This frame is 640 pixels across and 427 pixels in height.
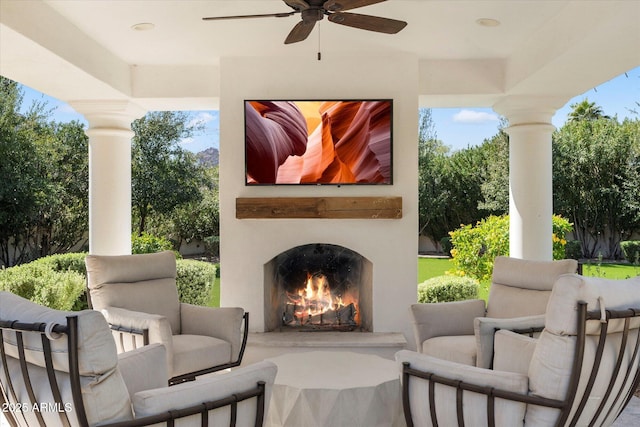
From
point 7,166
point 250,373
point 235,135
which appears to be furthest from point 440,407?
point 7,166

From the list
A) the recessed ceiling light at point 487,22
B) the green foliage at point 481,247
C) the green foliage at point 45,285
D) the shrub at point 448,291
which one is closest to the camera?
the recessed ceiling light at point 487,22

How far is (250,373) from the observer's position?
7.09 ft

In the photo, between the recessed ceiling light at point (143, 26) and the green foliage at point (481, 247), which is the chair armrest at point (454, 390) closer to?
the recessed ceiling light at point (143, 26)

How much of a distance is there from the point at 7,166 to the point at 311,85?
277 inches

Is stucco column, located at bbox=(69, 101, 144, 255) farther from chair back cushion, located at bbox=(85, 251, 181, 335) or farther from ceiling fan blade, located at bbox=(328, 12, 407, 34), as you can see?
ceiling fan blade, located at bbox=(328, 12, 407, 34)

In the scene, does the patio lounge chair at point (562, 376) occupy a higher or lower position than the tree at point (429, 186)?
lower

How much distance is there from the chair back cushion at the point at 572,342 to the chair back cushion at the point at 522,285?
1573 millimetres

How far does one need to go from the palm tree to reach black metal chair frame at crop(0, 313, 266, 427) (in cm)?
1703

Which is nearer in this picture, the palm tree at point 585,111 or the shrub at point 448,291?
the shrub at point 448,291

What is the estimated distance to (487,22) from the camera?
4.32m

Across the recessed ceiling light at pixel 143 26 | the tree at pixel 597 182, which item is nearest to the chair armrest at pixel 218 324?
the recessed ceiling light at pixel 143 26

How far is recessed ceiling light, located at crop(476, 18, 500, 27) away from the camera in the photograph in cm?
427

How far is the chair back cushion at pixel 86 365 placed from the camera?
179cm

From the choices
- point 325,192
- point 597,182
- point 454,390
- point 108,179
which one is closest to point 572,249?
point 597,182
